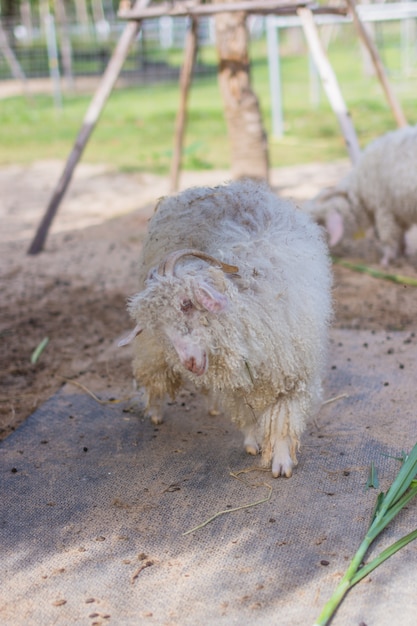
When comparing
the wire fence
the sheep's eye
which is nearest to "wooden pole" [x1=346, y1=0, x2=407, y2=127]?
the sheep's eye

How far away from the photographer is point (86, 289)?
254 inches

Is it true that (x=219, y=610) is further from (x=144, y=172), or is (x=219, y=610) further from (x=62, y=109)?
(x=62, y=109)

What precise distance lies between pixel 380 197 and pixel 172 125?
28.2ft

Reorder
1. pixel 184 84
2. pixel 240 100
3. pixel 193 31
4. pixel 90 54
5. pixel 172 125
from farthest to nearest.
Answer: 1. pixel 90 54
2. pixel 172 125
3. pixel 184 84
4. pixel 240 100
5. pixel 193 31

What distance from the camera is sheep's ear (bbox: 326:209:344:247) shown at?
6512mm

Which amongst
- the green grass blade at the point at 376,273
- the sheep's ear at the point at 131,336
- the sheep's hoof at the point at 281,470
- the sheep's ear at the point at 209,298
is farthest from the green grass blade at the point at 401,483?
the green grass blade at the point at 376,273

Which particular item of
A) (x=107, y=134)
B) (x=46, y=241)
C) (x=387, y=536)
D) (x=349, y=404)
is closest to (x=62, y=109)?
(x=107, y=134)

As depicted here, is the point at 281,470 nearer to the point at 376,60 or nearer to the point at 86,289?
the point at 86,289

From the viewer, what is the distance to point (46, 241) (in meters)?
7.89

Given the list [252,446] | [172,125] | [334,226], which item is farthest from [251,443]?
[172,125]

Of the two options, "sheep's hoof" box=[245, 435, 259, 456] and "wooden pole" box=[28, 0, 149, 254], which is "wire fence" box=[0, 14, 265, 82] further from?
"sheep's hoof" box=[245, 435, 259, 456]

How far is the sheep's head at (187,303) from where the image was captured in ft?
10.0

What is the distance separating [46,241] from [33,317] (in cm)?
221

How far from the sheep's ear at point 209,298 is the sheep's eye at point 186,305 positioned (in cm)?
5
